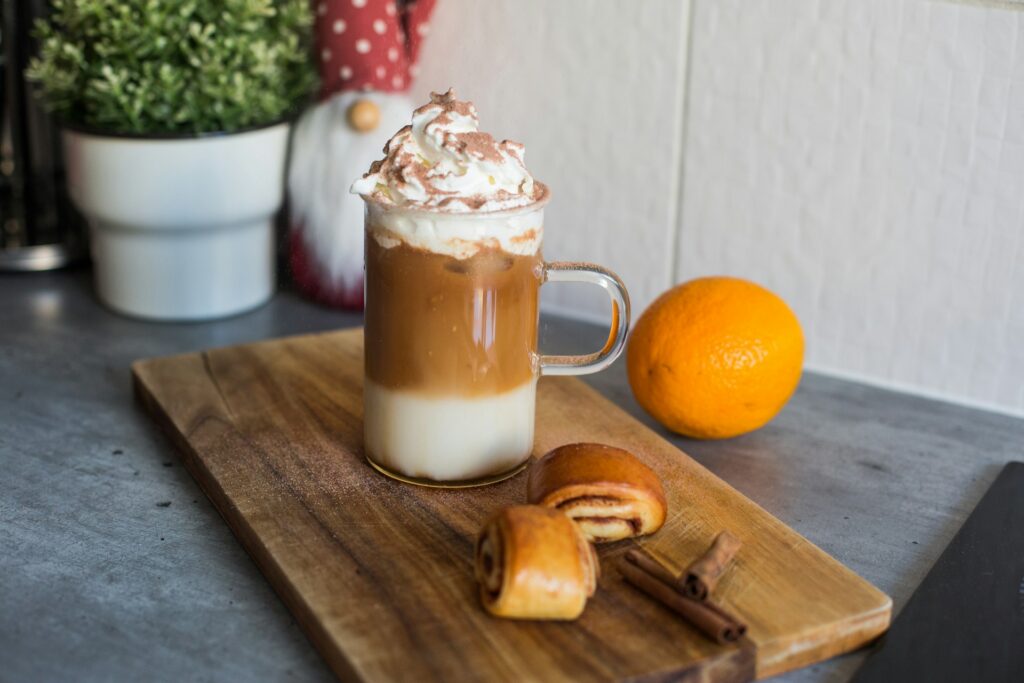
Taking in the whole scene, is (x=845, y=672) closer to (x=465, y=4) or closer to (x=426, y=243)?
(x=426, y=243)

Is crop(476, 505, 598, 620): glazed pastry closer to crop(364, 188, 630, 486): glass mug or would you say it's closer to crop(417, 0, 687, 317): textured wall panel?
crop(364, 188, 630, 486): glass mug

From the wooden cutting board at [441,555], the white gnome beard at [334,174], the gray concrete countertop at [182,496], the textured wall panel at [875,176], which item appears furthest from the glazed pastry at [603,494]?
the white gnome beard at [334,174]

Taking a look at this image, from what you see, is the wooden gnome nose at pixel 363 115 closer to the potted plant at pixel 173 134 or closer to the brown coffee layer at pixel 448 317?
the potted plant at pixel 173 134

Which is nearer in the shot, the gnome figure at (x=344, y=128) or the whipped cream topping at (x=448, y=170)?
the whipped cream topping at (x=448, y=170)

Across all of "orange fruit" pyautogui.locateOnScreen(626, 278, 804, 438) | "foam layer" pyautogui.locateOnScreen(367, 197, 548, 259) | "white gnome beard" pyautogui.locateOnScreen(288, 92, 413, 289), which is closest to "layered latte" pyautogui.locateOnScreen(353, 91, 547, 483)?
"foam layer" pyautogui.locateOnScreen(367, 197, 548, 259)

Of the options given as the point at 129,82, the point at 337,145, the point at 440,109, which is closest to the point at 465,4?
the point at 337,145

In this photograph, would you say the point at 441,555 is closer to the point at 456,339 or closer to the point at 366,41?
the point at 456,339
